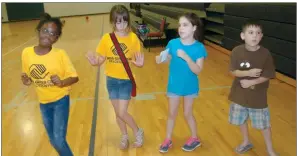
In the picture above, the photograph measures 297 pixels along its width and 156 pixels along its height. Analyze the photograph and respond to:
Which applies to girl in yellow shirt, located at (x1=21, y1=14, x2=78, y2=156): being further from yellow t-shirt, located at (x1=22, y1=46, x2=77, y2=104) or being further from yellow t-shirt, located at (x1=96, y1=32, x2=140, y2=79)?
yellow t-shirt, located at (x1=96, y1=32, x2=140, y2=79)

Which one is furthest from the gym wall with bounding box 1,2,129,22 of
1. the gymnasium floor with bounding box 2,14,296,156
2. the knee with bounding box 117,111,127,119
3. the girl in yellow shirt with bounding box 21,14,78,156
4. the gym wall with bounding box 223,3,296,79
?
the girl in yellow shirt with bounding box 21,14,78,156

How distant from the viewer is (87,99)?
495 centimetres

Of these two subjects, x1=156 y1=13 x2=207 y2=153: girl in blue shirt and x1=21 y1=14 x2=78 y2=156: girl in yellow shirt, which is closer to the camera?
x1=21 y1=14 x2=78 y2=156: girl in yellow shirt

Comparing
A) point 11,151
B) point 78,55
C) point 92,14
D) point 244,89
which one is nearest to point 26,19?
point 92,14

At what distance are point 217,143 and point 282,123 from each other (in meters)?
0.94

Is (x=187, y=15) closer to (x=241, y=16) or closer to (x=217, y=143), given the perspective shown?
(x=217, y=143)

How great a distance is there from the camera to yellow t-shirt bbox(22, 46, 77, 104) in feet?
7.53

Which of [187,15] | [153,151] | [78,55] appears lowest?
[153,151]

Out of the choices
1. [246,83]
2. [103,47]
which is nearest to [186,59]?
[246,83]

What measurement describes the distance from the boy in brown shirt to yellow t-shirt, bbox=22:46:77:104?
4.41 feet

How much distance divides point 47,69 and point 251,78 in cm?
161

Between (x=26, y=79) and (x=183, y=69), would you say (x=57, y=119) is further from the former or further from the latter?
(x=183, y=69)

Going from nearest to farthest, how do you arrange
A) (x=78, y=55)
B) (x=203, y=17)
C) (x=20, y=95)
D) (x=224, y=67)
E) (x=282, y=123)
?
1. (x=282, y=123)
2. (x=20, y=95)
3. (x=224, y=67)
4. (x=78, y=55)
5. (x=203, y=17)

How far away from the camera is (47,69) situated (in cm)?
230
